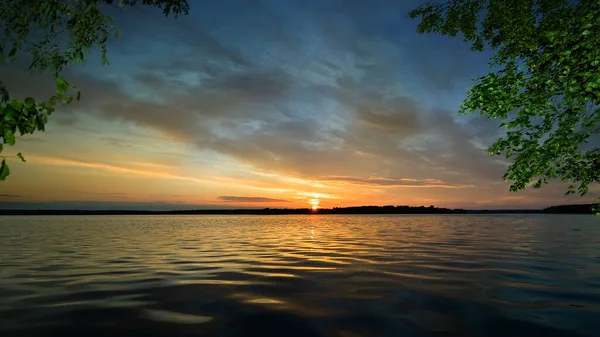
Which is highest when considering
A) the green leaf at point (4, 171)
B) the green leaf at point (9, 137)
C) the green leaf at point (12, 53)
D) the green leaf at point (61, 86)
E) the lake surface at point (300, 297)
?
the green leaf at point (12, 53)

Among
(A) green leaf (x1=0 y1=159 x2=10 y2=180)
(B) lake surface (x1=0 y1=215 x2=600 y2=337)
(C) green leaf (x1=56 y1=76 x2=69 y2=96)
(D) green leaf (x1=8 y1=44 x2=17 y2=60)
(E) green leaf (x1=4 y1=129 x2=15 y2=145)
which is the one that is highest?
(D) green leaf (x1=8 y1=44 x2=17 y2=60)

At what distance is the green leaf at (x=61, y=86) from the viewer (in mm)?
3867

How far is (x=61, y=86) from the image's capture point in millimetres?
3902

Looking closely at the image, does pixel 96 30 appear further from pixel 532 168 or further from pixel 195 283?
pixel 532 168

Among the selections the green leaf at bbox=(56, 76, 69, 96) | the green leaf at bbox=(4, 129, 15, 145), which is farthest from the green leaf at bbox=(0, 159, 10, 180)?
the green leaf at bbox=(56, 76, 69, 96)

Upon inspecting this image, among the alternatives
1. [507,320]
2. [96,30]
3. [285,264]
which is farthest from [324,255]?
[96,30]

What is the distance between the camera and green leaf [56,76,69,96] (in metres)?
3.87

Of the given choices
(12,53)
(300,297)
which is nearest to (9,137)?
(12,53)

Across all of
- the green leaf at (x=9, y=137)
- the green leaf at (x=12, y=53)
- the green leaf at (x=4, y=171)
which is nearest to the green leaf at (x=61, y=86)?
the green leaf at (x=9, y=137)

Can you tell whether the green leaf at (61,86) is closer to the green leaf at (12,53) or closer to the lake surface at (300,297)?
the green leaf at (12,53)

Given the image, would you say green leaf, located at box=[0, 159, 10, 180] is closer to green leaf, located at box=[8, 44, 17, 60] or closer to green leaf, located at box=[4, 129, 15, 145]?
green leaf, located at box=[4, 129, 15, 145]

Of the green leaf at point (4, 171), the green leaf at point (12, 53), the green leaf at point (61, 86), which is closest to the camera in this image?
the green leaf at point (4, 171)

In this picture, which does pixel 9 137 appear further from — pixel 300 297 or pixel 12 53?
pixel 300 297

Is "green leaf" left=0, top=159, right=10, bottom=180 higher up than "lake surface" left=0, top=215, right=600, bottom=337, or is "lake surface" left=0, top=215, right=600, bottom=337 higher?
"green leaf" left=0, top=159, right=10, bottom=180
